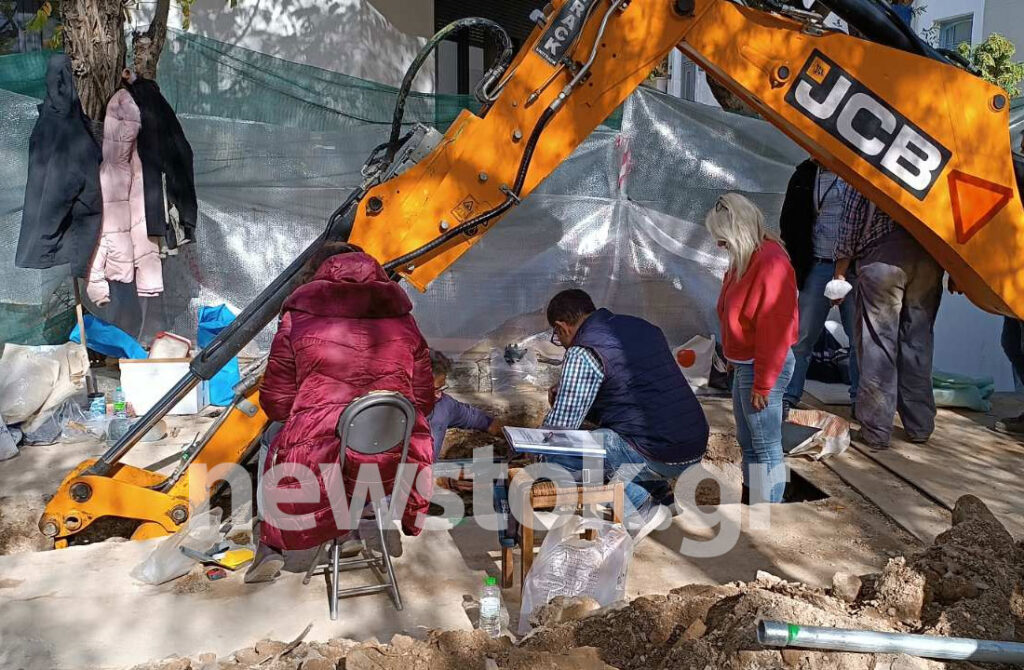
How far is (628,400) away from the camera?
462 centimetres

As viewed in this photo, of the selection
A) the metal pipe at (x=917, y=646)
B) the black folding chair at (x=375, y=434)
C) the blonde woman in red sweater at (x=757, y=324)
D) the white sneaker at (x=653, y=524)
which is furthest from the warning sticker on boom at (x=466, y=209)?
the metal pipe at (x=917, y=646)

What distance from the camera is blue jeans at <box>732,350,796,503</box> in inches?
191

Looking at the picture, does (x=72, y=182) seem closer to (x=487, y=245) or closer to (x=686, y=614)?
(x=487, y=245)

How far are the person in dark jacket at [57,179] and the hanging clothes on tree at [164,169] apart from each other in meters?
0.37

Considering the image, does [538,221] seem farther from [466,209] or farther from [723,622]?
[723,622]

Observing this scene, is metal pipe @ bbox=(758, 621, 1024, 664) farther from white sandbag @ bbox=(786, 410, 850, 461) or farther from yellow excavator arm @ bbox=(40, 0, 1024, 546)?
white sandbag @ bbox=(786, 410, 850, 461)

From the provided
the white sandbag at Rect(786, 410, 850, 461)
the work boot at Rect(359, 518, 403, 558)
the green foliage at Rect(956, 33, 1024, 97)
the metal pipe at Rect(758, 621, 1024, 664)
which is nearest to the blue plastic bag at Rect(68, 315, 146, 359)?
the work boot at Rect(359, 518, 403, 558)

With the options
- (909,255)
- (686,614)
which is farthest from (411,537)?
(909,255)

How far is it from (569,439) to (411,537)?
39.0 inches

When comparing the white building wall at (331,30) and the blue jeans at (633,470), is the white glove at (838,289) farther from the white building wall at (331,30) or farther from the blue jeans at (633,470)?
the white building wall at (331,30)

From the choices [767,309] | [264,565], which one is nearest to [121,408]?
[264,565]

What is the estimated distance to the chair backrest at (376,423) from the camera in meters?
3.59

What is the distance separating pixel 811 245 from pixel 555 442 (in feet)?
11.5

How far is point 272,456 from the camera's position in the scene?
3965 millimetres
